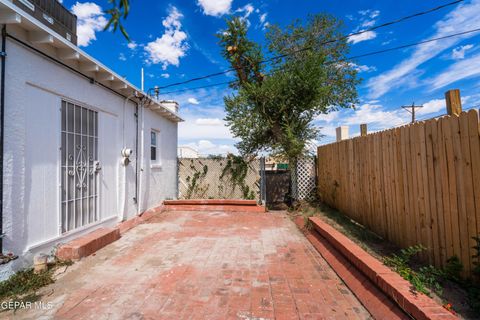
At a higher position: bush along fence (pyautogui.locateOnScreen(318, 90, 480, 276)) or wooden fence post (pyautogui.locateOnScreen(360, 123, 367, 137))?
wooden fence post (pyautogui.locateOnScreen(360, 123, 367, 137))

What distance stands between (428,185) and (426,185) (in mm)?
37

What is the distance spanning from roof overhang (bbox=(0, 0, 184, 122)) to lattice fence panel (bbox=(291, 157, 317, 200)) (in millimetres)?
5685

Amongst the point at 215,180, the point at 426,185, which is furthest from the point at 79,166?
the point at 426,185

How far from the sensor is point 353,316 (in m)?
2.52

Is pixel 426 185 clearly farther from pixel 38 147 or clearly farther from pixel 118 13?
pixel 38 147

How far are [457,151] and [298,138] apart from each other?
551cm

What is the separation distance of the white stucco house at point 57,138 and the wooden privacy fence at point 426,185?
5.42 metres

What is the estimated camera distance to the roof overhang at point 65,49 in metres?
3.04

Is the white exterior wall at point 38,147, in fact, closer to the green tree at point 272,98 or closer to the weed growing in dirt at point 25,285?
the weed growing in dirt at point 25,285

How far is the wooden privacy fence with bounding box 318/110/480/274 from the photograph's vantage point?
8.22ft

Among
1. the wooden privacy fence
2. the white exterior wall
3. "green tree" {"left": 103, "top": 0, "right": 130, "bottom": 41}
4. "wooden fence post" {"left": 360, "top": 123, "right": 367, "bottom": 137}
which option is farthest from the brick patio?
"wooden fence post" {"left": 360, "top": 123, "right": 367, "bottom": 137}

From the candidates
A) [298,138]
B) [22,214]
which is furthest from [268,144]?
[22,214]

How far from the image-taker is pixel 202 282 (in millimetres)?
3240

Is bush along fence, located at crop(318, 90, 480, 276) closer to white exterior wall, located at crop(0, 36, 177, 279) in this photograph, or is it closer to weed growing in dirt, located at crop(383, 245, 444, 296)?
weed growing in dirt, located at crop(383, 245, 444, 296)
